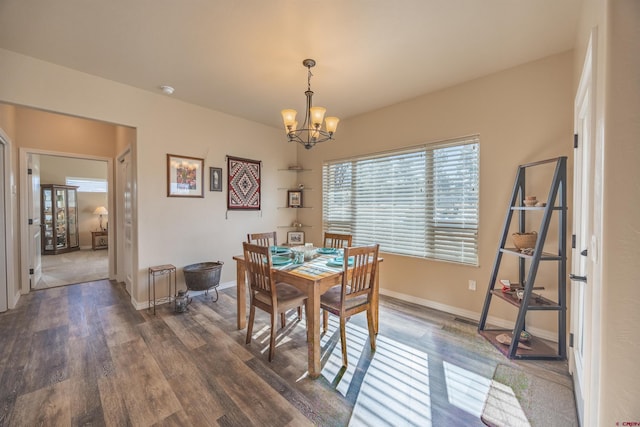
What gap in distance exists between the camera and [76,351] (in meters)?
2.32

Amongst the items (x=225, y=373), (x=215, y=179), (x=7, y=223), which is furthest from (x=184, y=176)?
(x=225, y=373)

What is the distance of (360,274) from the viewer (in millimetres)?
2217

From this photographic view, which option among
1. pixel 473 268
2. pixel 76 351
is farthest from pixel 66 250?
pixel 473 268

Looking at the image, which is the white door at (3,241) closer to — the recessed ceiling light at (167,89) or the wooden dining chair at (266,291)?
the recessed ceiling light at (167,89)

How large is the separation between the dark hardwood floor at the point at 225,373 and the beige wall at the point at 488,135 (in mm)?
433

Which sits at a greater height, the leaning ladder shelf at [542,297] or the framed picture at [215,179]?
the framed picture at [215,179]

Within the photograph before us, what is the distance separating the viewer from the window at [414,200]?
117 inches

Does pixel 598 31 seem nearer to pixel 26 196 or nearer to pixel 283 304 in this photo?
pixel 283 304

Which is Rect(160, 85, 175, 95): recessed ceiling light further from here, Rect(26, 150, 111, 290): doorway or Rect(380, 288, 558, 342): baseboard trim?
Rect(380, 288, 558, 342): baseboard trim

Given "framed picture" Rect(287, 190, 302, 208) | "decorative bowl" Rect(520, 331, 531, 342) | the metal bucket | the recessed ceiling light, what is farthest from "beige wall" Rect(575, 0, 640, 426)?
"framed picture" Rect(287, 190, 302, 208)

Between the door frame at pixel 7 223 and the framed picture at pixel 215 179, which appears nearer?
the door frame at pixel 7 223

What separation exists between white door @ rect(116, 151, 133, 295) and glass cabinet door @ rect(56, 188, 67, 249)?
426cm

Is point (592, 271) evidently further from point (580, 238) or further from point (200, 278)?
point (200, 278)

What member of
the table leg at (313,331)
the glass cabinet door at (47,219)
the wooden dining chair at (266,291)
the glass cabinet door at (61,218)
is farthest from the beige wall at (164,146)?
the glass cabinet door at (61,218)
